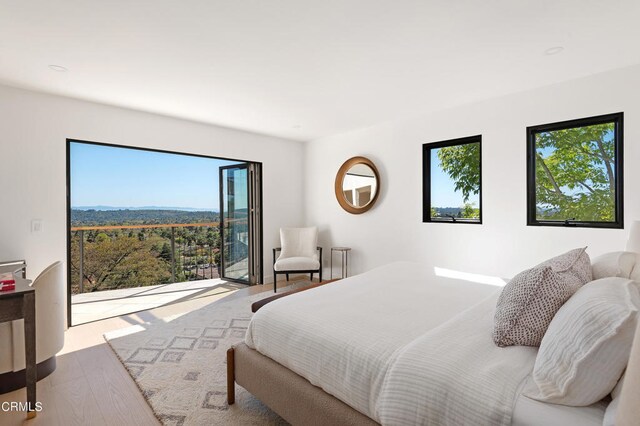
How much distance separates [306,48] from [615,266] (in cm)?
228

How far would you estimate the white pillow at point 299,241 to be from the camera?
4945 millimetres

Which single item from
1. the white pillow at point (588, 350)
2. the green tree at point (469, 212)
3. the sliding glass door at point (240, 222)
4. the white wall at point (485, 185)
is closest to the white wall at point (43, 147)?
the sliding glass door at point (240, 222)

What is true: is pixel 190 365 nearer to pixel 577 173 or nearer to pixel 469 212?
pixel 469 212

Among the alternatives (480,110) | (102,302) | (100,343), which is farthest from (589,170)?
(102,302)

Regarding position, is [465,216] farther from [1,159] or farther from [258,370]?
[1,159]

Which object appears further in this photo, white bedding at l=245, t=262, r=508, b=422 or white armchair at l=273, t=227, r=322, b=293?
white armchair at l=273, t=227, r=322, b=293

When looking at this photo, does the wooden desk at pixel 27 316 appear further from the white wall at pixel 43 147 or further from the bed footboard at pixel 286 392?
Result: the white wall at pixel 43 147

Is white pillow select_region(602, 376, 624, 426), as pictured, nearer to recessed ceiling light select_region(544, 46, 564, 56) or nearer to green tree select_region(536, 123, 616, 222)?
recessed ceiling light select_region(544, 46, 564, 56)

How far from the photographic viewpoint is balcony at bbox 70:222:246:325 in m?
4.51

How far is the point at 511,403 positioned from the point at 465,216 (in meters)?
3.00

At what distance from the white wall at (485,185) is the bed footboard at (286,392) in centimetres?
271

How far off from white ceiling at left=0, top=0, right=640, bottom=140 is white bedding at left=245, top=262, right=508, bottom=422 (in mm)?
1791

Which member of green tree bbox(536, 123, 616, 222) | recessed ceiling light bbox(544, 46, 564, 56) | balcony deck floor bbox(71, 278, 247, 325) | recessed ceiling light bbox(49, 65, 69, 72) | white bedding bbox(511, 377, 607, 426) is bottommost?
balcony deck floor bbox(71, 278, 247, 325)

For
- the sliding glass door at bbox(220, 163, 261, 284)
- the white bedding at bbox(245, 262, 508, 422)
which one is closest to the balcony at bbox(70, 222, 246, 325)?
the sliding glass door at bbox(220, 163, 261, 284)
